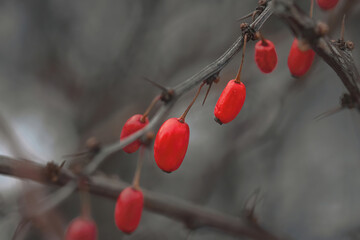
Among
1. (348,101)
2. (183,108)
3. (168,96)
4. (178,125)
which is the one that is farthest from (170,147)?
(183,108)

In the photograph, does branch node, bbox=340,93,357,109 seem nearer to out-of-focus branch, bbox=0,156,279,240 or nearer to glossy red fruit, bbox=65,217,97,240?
out-of-focus branch, bbox=0,156,279,240

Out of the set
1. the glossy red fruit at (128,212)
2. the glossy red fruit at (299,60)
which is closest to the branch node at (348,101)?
the glossy red fruit at (299,60)

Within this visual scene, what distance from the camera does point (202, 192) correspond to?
3186 mm

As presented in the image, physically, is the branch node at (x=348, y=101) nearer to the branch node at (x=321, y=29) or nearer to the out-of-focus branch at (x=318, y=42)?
the out-of-focus branch at (x=318, y=42)

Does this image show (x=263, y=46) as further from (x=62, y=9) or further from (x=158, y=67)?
(x=62, y=9)

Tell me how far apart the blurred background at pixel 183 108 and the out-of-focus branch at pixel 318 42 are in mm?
1311

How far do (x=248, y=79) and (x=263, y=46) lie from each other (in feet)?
5.53

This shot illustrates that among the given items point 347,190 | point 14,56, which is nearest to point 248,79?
point 347,190

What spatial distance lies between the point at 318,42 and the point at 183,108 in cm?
224

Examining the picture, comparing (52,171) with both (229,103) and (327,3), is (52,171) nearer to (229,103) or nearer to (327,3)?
(229,103)

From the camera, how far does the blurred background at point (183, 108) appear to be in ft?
10.5

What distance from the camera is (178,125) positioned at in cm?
126

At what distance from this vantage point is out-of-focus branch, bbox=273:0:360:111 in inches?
37.0

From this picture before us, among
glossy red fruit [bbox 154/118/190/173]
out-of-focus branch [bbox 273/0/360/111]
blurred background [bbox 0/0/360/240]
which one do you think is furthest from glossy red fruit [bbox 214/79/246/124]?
blurred background [bbox 0/0/360/240]
